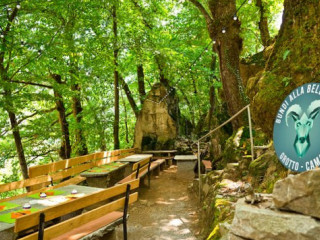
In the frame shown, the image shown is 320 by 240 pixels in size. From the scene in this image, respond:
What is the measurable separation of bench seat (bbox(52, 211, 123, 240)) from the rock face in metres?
9.23

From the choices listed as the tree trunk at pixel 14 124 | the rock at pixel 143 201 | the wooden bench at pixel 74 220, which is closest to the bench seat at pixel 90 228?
the wooden bench at pixel 74 220

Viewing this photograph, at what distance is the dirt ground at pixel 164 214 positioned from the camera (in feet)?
14.4

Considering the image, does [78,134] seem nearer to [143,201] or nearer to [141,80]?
[141,80]

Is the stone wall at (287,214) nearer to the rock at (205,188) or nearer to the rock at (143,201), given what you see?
the rock at (205,188)

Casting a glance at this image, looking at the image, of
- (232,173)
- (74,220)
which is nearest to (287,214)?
(74,220)

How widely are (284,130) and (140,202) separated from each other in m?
4.70

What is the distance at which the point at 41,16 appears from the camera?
8.34 m

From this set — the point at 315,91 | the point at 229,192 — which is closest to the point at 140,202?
the point at 229,192

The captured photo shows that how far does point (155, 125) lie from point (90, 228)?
32.7ft

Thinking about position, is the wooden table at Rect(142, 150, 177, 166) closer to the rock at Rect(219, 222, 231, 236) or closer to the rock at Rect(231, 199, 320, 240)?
the rock at Rect(219, 222, 231, 236)

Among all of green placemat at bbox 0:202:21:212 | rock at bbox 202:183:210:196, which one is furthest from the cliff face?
green placemat at bbox 0:202:21:212

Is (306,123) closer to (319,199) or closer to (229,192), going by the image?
(319,199)

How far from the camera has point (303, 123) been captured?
2.01 meters

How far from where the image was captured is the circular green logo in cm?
190
